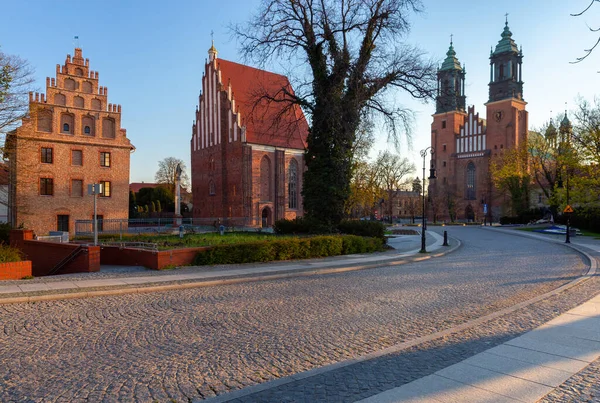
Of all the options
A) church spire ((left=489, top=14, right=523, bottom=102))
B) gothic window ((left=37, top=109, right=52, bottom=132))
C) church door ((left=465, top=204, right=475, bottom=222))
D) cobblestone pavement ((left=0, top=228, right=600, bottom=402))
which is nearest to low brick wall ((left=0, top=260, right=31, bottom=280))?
cobblestone pavement ((left=0, top=228, right=600, bottom=402))

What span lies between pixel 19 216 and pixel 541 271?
119ft

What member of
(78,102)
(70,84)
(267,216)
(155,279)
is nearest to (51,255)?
(155,279)

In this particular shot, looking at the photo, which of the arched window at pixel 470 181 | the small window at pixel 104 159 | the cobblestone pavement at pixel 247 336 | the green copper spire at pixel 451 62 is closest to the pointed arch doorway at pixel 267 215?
the small window at pixel 104 159

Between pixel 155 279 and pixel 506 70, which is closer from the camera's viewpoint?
pixel 155 279

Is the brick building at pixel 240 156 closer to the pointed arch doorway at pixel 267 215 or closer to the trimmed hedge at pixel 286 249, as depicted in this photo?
the pointed arch doorway at pixel 267 215

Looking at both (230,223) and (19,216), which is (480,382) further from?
(230,223)

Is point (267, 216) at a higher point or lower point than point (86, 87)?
lower

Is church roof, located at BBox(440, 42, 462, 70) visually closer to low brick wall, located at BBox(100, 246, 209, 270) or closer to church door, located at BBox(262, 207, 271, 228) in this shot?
church door, located at BBox(262, 207, 271, 228)

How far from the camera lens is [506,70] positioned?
76438mm

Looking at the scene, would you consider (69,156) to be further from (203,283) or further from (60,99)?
(203,283)

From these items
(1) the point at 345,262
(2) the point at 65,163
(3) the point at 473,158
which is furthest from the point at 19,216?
(3) the point at 473,158

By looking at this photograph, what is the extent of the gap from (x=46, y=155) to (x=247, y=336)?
35976mm

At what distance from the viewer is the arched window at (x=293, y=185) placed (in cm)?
4938

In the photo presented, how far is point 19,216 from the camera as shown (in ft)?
110
